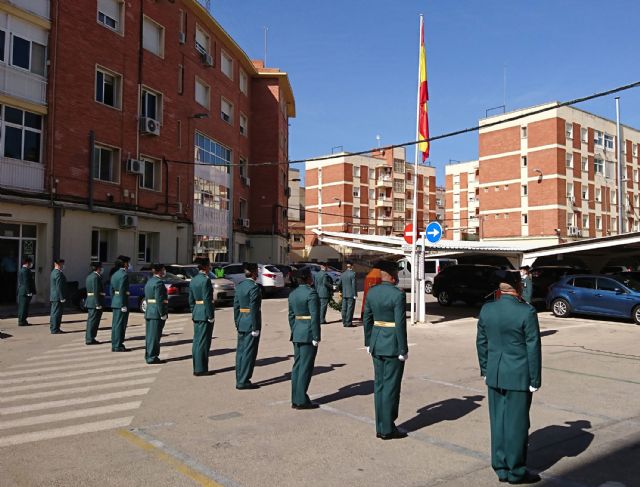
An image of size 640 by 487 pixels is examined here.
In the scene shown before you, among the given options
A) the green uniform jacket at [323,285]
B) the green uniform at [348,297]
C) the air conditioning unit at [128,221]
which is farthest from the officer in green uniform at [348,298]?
the air conditioning unit at [128,221]

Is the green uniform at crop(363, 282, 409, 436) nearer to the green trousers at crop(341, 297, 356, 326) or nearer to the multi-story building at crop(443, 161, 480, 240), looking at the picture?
the green trousers at crop(341, 297, 356, 326)

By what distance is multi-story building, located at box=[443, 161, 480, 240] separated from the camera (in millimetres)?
72438

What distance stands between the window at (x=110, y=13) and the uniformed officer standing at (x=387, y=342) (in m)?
21.8

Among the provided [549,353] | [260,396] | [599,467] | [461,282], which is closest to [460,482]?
[599,467]

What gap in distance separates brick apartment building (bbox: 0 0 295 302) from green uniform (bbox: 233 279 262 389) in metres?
13.6

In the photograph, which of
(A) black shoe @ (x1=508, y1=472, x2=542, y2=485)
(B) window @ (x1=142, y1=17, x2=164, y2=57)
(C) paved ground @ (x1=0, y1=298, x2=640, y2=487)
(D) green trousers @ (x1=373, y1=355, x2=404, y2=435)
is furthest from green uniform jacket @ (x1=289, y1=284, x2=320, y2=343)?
(B) window @ (x1=142, y1=17, x2=164, y2=57)

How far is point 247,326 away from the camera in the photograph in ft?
27.0

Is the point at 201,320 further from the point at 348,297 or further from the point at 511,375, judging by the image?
the point at 348,297

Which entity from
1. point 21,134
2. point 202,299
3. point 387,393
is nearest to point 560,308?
point 202,299

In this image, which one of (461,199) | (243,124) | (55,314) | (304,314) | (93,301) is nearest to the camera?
(304,314)

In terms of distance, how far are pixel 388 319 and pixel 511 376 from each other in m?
1.60

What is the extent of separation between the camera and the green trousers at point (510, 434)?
460 centimetres

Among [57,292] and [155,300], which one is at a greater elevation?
[155,300]

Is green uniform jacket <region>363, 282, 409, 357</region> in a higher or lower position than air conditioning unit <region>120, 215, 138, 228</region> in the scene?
lower
